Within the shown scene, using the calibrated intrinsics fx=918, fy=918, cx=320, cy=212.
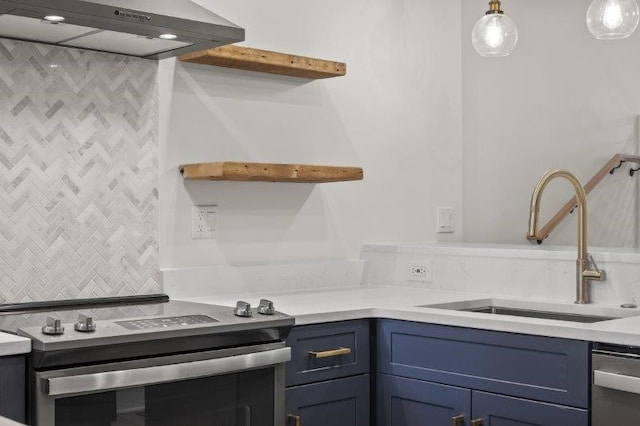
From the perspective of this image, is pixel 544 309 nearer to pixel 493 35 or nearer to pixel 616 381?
pixel 616 381

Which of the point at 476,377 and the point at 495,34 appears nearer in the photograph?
the point at 476,377

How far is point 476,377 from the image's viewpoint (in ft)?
8.66

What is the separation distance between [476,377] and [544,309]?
552mm

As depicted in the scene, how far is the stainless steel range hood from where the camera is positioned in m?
2.35

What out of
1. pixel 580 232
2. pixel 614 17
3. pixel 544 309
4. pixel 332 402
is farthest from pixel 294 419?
pixel 614 17

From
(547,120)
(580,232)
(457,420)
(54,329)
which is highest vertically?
(547,120)

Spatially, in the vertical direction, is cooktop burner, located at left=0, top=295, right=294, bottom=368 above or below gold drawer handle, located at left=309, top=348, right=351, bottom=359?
above

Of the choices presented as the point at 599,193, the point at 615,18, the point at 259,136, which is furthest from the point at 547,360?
the point at 599,193

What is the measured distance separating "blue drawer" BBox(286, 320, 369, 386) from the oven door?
0.41 feet

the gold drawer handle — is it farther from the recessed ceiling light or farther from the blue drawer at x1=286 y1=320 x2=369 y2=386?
the recessed ceiling light

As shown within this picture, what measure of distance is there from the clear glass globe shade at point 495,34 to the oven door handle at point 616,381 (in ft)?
3.67

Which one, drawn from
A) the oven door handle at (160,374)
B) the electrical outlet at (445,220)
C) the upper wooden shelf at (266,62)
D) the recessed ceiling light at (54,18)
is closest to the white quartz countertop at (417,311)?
the oven door handle at (160,374)

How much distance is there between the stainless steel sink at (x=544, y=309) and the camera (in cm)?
290

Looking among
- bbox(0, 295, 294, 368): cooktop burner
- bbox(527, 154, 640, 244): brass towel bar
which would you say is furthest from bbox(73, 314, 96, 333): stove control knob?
bbox(527, 154, 640, 244): brass towel bar
